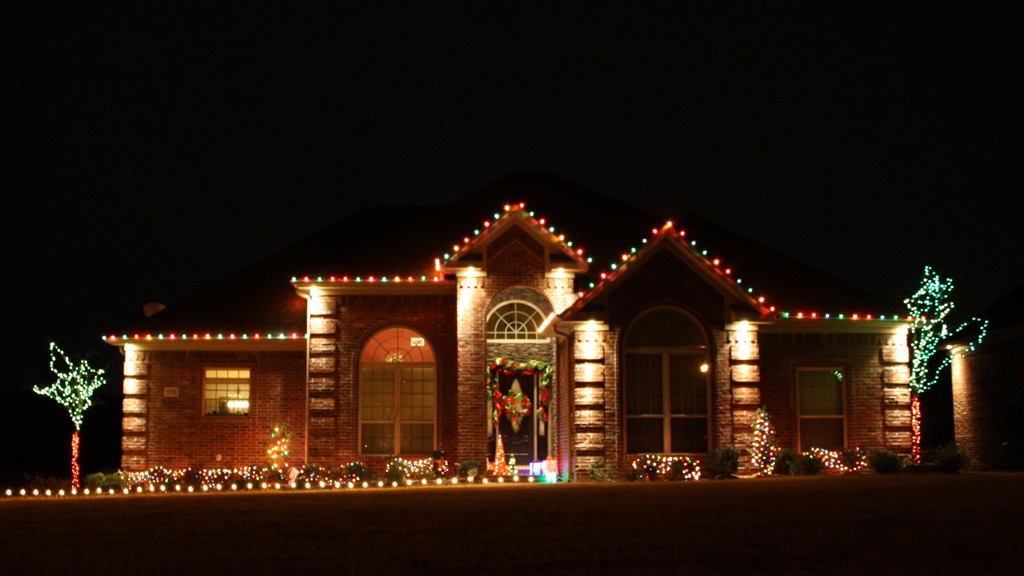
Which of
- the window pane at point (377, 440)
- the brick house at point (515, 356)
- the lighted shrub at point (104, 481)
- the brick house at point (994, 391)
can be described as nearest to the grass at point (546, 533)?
the brick house at point (515, 356)

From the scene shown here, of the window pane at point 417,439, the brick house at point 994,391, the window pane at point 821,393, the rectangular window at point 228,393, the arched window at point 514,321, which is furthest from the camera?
the brick house at point 994,391

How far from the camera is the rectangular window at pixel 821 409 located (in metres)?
27.5

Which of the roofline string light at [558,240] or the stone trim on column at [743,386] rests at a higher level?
the roofline string light at [558,240]

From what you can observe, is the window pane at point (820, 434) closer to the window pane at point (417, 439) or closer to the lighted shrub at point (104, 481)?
the window pane at point (417, 439)

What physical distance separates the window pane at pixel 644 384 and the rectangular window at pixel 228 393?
8814 mm

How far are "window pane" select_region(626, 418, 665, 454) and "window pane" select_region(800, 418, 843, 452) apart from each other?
13.4 ft

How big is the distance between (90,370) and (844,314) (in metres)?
18.0

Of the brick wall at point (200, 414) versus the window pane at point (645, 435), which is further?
the brick wall at point (200, 414)

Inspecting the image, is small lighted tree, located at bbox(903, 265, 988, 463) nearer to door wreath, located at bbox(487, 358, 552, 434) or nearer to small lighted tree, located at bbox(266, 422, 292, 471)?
door wreath, located at bbox(487, 358, 552, 434)

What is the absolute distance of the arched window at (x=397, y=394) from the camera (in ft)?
87.8

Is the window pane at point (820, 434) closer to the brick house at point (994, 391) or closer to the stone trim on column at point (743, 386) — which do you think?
the stone trim on column at point (743, 386)

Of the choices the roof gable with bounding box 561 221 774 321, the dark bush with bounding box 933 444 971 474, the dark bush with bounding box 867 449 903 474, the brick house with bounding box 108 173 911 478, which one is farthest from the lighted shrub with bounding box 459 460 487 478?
the dark bush with bounding box 933 444 971 474

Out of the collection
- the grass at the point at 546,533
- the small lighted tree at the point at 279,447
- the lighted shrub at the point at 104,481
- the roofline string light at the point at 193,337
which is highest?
the roofline string light at the point at 193,337

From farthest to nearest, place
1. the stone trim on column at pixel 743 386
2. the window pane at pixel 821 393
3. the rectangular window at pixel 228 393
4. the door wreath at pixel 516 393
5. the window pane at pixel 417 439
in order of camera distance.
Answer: the rectangular window at pixel 228 393
the door wreath at pixel 516 393
the window pane at pixel 821 393
the window pane at pixel 417 439
the stone trim on column at pixel 743 386
